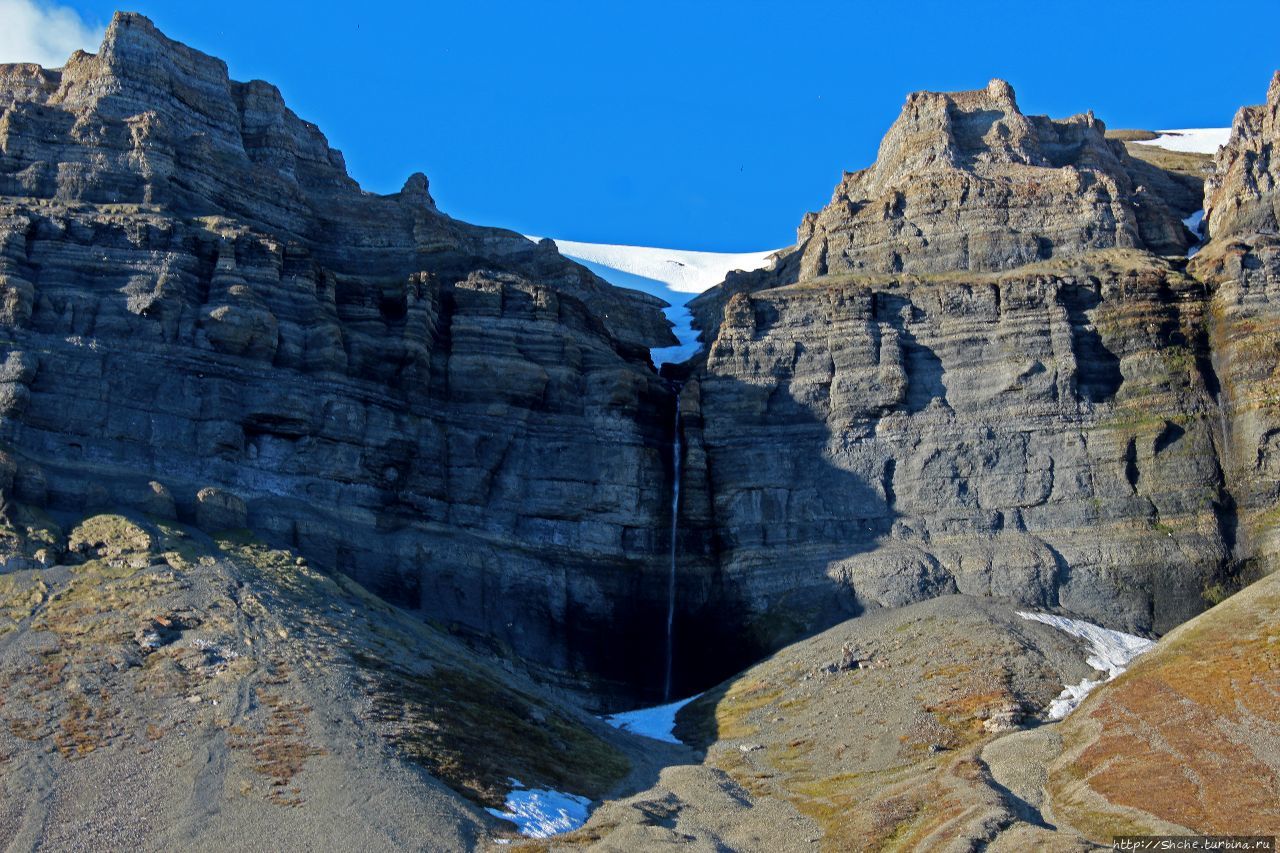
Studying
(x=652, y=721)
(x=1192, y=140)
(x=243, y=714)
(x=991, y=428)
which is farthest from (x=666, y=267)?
(x=243, y=714)

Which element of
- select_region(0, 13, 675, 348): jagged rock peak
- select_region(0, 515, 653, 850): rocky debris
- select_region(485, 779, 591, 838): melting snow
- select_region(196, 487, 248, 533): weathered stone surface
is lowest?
select_region(485, 779, 591, 838): melting snow

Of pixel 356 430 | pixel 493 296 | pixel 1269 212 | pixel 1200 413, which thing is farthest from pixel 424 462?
pixel 1269 212

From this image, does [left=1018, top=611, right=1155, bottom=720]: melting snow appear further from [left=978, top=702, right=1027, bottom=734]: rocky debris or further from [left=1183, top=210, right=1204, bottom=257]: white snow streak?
[left=1183, top=210, right=1204, bottom=257]: white snow streak

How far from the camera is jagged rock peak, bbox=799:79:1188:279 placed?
87125mm

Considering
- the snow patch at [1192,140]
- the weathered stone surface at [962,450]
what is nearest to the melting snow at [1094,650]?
the weathered stone surface at [962,450]

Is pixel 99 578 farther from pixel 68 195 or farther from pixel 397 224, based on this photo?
pixel 397 224

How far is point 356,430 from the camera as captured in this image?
75312 mm

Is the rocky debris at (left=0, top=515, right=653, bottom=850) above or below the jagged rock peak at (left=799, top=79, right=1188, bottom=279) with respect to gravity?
below

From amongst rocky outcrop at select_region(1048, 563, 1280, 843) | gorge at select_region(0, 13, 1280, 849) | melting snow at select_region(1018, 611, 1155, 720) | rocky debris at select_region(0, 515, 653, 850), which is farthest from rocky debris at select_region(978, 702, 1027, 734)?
rocky debris at select_region(0, 515, 653, 850)

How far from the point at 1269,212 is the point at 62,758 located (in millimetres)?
71260

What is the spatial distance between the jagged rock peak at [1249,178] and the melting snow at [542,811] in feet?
184

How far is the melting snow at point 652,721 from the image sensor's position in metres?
66.6

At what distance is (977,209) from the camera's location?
8831 cm

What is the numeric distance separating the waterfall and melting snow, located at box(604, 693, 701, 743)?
10.8 feet
